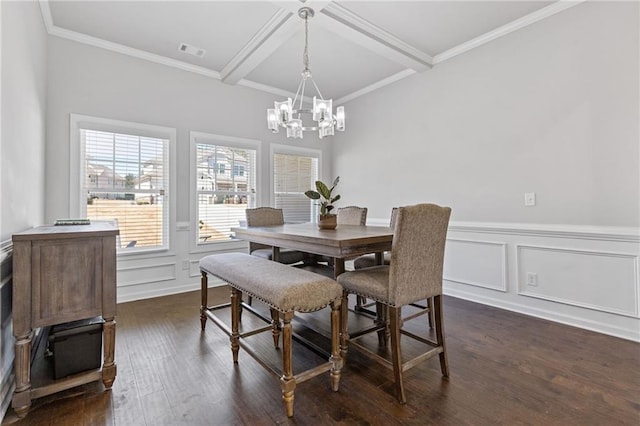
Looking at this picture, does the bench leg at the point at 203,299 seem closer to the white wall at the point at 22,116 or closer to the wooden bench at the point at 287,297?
the wooden bench at the point at 287,297

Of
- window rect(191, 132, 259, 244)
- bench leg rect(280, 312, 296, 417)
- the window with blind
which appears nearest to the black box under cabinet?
bench leg rect(280, 312, 296, 417)

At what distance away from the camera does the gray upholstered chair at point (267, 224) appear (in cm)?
336

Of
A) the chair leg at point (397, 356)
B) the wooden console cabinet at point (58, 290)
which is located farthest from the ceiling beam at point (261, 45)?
the chair leg at point (397, 356)

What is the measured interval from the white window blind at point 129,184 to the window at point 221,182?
1.36ft

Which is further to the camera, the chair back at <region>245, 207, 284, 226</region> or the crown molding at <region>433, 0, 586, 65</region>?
the chair back at <region>245, 207, 284, 226</region>

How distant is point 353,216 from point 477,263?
4.79 feet

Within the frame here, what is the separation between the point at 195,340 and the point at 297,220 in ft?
9.35

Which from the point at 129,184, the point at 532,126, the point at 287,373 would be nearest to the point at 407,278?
the point at 287,373

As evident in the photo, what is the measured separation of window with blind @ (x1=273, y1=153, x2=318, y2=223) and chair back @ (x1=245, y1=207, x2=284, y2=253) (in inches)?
42.2

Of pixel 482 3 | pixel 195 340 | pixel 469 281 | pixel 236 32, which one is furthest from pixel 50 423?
pixel 482 3

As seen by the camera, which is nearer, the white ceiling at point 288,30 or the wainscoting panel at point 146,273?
the white ceiling at point 288,30

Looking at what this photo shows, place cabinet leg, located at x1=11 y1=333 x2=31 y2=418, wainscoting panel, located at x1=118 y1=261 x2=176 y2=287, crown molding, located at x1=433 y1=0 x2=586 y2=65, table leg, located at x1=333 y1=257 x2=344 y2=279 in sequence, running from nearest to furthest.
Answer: cabinet leg, located at x1=11 y1=333 x2=31 y2=418 < table leg, located at x1=333 y1=257 x2=344 y2=279 < crown molding, located at x1=433 y1=0 x2=586 y2=65 < wainscoting panel, located at x1=118 y1=261 x2=176 y2=287

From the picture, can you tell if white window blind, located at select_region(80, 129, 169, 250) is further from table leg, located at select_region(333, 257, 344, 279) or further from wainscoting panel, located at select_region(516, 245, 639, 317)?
wainscoting panel, located at select_region(516, 245, 639, 317)

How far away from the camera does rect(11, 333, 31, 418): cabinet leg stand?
153 centimetres
